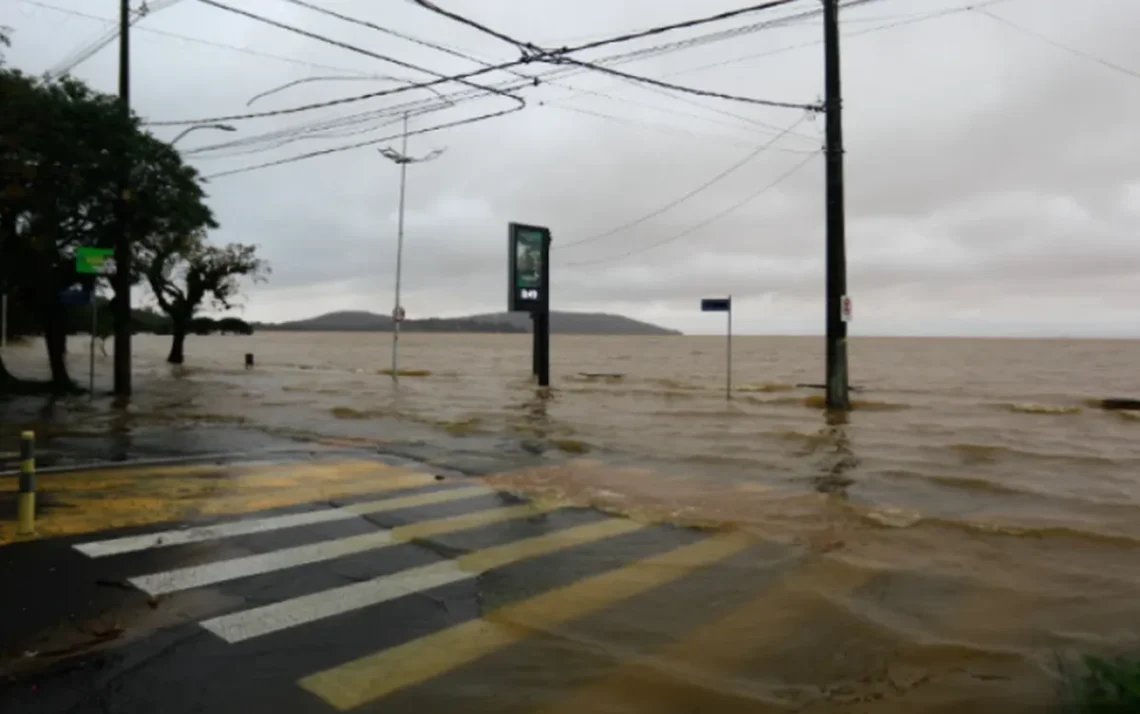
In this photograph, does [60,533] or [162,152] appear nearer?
[60,533]

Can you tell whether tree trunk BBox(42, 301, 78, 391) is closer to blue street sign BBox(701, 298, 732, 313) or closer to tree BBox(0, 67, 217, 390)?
tree BBox(0, 67, 217, 390)

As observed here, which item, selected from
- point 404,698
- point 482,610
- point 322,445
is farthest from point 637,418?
point 404,698

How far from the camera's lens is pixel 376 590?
19.9 feet

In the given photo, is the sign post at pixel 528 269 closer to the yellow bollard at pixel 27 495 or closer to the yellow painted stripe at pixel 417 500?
the yellow painted stripe at pixel 417 500

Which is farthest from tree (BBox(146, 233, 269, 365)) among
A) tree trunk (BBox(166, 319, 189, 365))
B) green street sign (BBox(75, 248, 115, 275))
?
green street sign (BBox(75, 248, 115, 275))

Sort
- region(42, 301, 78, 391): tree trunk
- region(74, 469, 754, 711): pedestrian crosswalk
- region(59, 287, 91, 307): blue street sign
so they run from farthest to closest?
region(42, 301, 78, 391): tree trunk → region(59, 287, 91, 307): blue street sign → region(74, 469, 754, 711): pedestrian crosswalk

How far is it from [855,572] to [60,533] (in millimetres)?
6905

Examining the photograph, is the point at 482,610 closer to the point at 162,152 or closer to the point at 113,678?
the point at 113,678

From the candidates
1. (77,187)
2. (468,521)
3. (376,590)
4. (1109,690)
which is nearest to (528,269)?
(77,187)

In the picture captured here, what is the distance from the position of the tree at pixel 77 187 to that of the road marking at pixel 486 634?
1711 cm

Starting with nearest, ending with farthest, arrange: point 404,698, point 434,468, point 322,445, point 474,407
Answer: point 404,698 < point 434,468 < point 322,445 < point 474,407

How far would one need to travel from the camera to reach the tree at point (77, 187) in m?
19.2

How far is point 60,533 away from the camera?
290 inches

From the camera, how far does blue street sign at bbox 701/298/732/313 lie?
23203 mm
